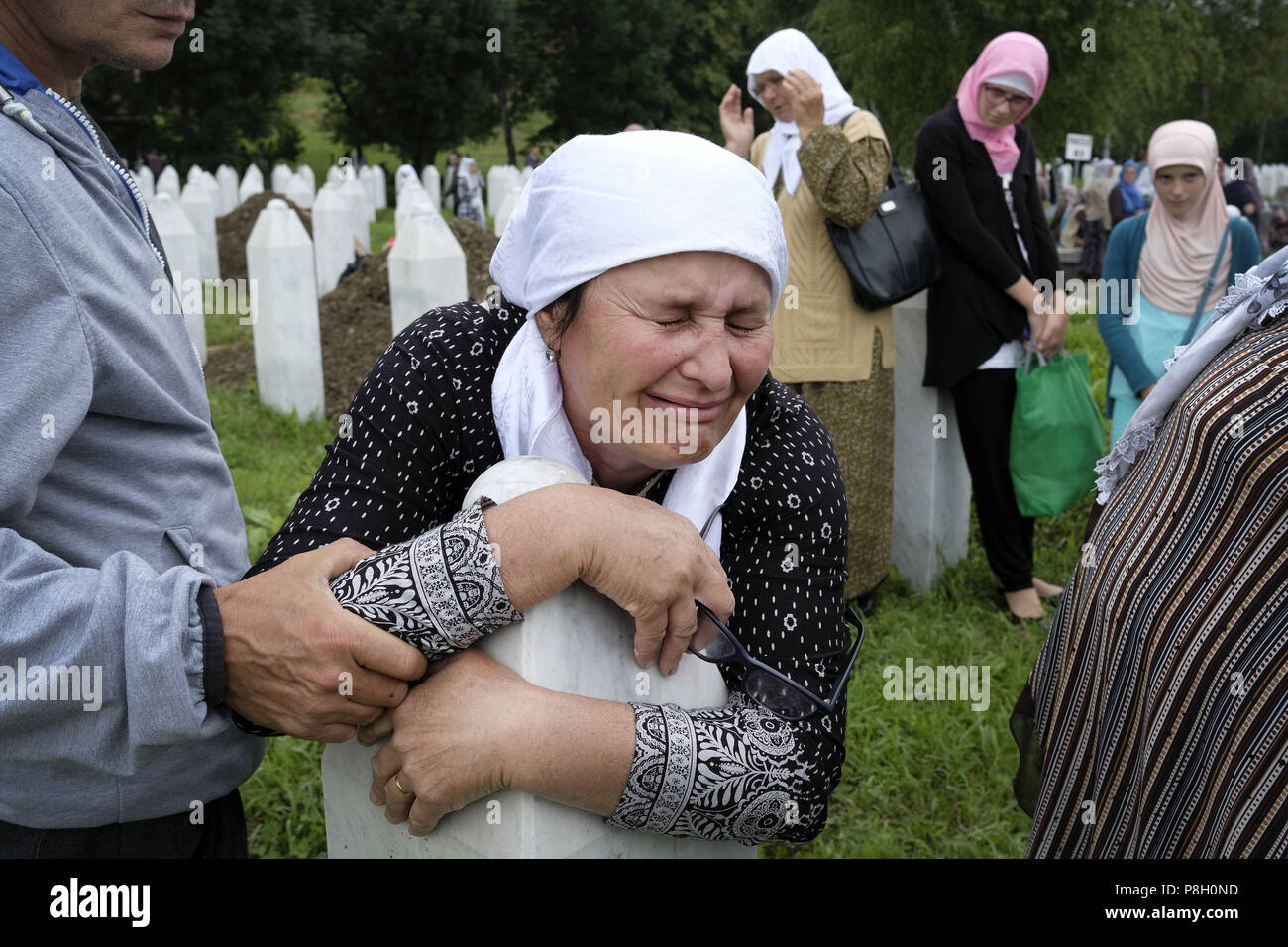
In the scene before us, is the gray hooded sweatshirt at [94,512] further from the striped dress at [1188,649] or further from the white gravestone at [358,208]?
the white gravestone at [358,208]

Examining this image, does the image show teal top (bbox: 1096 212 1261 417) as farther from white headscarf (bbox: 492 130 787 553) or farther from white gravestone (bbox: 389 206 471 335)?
white headscarf (bbox: 492 130 787 553)

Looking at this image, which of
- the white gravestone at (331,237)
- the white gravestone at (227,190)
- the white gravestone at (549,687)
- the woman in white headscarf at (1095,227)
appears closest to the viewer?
the white gravestone at (549,687)

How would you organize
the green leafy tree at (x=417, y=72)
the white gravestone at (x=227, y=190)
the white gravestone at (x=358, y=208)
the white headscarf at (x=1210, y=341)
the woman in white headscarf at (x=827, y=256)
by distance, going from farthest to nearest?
the green leafy tree at (x=417, y=72) → the white gravestone at (x=227, y=190) → the white gravestone at (x=358, y=208) → the woman in white headscarf at (x=827, y=256) → the white headscarf at (x=1210, y=341)

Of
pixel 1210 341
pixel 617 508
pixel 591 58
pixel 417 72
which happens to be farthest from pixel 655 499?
pixel 591 58

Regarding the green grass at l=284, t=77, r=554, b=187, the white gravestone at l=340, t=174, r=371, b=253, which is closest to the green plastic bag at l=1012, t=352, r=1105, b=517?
the white gravestone at l=340, t=174, r=371, b=253

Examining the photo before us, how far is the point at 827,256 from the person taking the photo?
4.79m

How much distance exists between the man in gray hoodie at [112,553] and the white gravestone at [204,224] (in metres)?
11.8

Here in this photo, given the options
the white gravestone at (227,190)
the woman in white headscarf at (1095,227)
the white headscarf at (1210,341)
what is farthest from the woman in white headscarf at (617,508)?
the white gravestone at (227,190)

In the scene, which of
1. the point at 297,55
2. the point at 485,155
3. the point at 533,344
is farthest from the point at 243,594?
the point at 485,155

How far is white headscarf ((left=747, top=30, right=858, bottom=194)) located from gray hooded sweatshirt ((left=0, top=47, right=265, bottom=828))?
11.6 feet

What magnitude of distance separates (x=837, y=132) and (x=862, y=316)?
751 mm

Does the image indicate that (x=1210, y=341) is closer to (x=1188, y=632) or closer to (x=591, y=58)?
(x=1188, y=632)

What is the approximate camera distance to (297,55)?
33.2m

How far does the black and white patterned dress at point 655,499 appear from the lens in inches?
56.7
